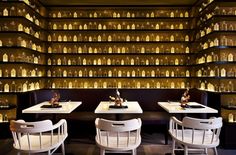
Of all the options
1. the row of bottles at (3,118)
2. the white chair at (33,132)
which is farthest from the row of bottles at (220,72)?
the row of bottles at (3,118)

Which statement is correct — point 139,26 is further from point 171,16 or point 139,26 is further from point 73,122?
point 73,122

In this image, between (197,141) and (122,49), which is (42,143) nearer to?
(197,141)

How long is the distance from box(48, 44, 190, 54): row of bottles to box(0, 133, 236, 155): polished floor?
223 centimetres

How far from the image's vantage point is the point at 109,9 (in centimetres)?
608

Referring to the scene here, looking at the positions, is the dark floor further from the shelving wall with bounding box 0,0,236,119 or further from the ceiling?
the ceiling

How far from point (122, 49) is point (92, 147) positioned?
274cm

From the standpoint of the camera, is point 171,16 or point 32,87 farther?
point 171,16

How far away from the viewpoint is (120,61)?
6082 mm

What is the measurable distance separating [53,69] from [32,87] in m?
0.92

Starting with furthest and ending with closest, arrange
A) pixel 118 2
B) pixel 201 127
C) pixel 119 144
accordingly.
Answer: pixel 118 2
pixel 119 144
pixel 201 127

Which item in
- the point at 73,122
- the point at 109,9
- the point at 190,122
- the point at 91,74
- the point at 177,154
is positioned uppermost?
the point at 109,9

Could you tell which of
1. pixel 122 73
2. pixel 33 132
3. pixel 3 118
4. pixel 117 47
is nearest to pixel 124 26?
pixel 117 47

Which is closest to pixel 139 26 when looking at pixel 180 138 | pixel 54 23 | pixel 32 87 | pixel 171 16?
pixel 171 16

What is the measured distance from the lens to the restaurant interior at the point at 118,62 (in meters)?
4.38
